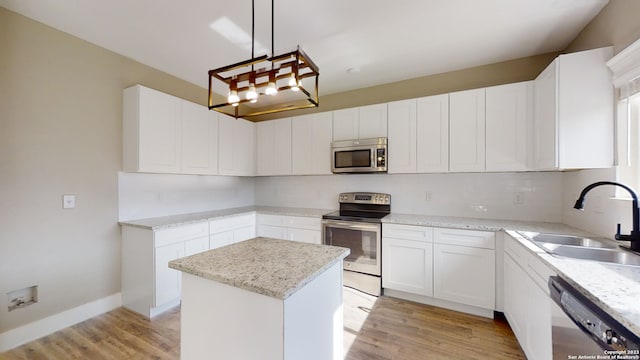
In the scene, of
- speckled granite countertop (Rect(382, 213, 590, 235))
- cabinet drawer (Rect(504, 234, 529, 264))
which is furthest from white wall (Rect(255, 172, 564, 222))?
cabinet drawer (Rect(504, 234, 529, 264))

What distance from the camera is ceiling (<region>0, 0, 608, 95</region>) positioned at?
1867 mm

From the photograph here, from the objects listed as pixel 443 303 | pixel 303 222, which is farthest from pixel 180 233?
pixel 443 303

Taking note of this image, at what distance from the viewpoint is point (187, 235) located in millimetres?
2672

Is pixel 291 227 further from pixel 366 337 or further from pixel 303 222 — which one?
pixel 366 337

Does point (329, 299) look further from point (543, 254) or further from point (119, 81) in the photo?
point (119, 81)

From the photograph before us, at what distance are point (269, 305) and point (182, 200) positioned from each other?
2.69 m

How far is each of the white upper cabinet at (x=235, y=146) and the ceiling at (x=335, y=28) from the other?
0.89 metres

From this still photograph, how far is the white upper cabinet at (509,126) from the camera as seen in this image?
93.6 inches

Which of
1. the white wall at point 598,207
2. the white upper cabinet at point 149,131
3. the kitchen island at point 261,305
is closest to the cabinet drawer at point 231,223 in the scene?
the white upper cabinet at point 149,131

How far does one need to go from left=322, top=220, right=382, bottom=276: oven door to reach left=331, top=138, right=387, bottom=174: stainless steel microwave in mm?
683

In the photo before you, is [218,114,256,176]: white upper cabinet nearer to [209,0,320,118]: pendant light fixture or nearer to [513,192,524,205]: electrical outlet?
[209,0,320,118]: pendant light fixture

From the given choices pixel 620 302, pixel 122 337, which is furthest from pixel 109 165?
pixel 620 302

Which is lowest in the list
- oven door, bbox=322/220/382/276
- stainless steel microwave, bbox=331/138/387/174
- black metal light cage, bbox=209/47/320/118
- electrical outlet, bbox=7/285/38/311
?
electrical outlet, bbox=7/285/38/311

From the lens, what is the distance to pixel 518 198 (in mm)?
2656
